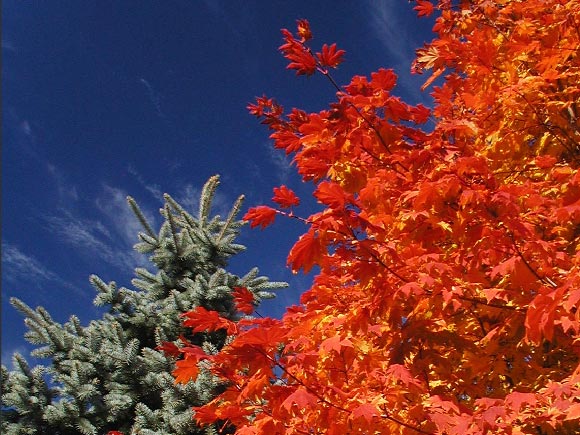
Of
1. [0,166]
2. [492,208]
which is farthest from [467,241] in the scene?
[0,166]

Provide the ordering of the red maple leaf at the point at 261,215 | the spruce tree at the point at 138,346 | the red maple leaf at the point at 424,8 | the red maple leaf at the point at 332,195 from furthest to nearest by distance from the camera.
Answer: the spruce tree at the point at 138,346
the red maple leaf at the point at 424,8
the red maple leaf at the point at 261,215
the red maple leaf at the point at 332,195

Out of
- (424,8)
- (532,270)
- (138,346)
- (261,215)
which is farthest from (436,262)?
(138,346)

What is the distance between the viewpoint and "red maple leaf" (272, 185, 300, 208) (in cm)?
336

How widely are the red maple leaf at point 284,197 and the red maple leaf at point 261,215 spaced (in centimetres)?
16

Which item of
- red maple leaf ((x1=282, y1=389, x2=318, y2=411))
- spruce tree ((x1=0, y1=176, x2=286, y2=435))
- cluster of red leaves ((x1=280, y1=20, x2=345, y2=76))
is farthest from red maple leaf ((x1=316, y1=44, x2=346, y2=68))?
spruce tree ((x1=0, y1=176, x2=286, y2=435))

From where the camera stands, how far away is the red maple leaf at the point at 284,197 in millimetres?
3361

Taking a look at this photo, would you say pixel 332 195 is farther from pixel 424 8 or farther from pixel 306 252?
pixel 424 8

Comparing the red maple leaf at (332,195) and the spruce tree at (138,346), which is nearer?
the red maple leaf at (332,195)

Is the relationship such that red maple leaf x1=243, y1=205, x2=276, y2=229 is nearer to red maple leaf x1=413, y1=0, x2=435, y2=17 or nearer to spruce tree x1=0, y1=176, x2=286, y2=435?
red maple leaf x1=413, y1=0, x2=435, y2=17

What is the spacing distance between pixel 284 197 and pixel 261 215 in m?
A: 0.25

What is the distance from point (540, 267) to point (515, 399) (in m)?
0.90

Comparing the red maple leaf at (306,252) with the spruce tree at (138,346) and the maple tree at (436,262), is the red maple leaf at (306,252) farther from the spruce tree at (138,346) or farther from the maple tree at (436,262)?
the spruce tree at (138,346)

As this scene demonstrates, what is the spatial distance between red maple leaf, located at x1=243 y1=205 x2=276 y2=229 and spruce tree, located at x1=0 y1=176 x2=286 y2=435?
470 cm

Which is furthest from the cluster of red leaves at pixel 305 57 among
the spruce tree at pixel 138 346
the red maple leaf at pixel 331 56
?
the spruce tree at pixel 138 346
